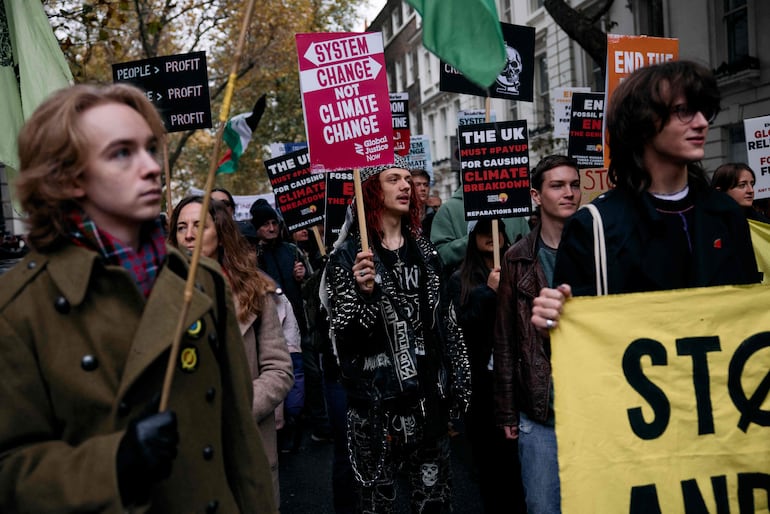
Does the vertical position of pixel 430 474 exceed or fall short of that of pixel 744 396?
it falls short

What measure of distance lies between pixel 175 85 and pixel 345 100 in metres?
2.05

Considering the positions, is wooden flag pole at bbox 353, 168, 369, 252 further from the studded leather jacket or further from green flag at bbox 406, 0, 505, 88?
green flag at bbox 406, 0, 505, 88

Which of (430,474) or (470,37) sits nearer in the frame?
(470,37)

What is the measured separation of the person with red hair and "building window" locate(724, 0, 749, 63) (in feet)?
46.2

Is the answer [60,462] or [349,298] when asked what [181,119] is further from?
[60,462]

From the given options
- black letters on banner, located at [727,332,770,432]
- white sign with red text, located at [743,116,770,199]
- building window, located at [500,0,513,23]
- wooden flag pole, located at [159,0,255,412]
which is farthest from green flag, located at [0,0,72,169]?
building window, located at [500,0,513,23]

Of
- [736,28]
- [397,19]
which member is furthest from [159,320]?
[397,19]

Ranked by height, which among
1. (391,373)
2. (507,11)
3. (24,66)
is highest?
(507,11)

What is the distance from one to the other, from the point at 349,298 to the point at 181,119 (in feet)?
9.48

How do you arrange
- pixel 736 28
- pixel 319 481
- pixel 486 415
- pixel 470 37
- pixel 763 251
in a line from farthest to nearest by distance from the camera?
pixel 736 28
pixel 319 481
pixel 486 415
pixel 763 251
pixel 470 37

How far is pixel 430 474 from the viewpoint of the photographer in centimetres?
403

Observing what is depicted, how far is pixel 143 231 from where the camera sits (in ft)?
6.89

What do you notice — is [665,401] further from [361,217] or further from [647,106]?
[361,217]

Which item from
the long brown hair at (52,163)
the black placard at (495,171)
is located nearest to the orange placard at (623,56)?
the black placard at (495,171)
